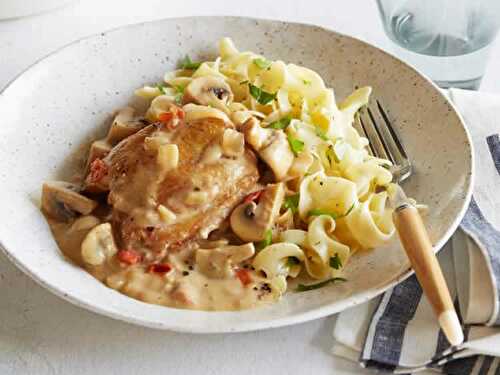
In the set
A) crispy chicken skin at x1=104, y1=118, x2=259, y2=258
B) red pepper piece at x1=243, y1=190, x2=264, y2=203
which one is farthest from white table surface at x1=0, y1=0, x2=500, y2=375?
red pepper piece at x1=243, y1=190, x2=264, y2=203

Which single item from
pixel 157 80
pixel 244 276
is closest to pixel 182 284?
pixel 244 276

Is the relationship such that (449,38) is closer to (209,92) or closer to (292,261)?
(209,92)

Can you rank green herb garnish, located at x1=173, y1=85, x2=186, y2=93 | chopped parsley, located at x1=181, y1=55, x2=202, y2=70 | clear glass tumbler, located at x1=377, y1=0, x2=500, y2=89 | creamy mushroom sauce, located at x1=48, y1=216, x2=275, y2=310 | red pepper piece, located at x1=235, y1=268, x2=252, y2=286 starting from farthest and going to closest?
clear glass tumbler, located at x1=377, y1=0, x2=500, y2=89, chopped parsley, located at x1=181, y1=55, x2=202, y2=70, green herb garnish, located at x1=173, y1=85, x2=186, y2=93, red pepper piece, located at x1=235, y1=268, x2=252, y2=286, creamy mushroom sauce, located at x1=48, y1=216, x2=275, y2=310

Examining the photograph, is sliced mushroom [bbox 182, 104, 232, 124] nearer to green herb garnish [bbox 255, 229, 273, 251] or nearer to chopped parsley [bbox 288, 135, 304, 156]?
chopped parsley [bbox 288, 135, 304, 156]

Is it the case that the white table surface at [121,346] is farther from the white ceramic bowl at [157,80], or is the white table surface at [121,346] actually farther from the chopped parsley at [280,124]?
the chopped parsley at [280,124]

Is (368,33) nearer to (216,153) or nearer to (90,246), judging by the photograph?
(216,153)

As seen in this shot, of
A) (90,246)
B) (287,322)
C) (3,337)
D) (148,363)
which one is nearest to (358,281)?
(287,322)

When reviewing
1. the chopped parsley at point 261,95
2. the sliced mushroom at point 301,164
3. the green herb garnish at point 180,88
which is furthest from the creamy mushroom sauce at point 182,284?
the green herb garnish at point 180,88
